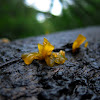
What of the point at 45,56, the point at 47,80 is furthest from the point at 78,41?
the point at 47,80

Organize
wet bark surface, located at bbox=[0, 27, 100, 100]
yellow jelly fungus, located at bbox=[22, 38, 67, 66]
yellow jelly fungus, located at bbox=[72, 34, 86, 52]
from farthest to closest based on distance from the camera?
yellow jelly fungus, located at bbox=[72, 34, 86, 52]
yellow jelly fungus, located at bbox=[22, 38, 67, 66]
wet bark surface, located at bbox=[0, 27, 100, 100]

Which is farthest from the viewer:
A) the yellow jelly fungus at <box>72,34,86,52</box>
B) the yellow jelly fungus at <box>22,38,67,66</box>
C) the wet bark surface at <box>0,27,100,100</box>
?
the yellow jelly fungus at <box>72,34,86,52</box>

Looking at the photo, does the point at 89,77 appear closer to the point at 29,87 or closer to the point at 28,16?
the point at 29,87

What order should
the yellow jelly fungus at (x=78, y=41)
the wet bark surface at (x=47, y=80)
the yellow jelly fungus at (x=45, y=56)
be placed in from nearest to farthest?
the wet bark surface at (x=47, y=80) < the yellow jelly fungus at (x=45, y=56) < the yellow jelly fungus at (x=78, y=41)

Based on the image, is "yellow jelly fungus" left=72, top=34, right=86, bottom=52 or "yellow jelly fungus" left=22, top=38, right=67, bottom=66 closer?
"yellow jelly fungus" left=22, top=38, right=67, bottom=66

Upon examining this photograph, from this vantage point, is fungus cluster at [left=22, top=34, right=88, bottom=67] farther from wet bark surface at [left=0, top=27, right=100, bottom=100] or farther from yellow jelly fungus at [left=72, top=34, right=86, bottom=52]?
yellow jelly fungus at [left=72, top=34, right=86, bottom=52]

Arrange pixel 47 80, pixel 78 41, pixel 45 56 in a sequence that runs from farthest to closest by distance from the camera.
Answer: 1. pixel 78 41
2. pixel 45 56
3. pixel 47 80

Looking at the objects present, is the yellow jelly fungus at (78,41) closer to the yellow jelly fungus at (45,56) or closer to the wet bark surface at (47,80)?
the wet bark surface at (47,80)

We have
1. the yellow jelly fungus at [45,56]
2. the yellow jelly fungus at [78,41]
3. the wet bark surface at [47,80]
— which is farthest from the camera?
the yellow jelly fungus at [78,41]

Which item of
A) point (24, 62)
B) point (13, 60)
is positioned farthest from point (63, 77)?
point (13, 60)

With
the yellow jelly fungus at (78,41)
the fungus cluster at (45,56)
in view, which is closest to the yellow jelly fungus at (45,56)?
the fungus cluster at (45,56)

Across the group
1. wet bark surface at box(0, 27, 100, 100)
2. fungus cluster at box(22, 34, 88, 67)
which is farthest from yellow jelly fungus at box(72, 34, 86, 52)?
fungus cluster at box(22, 34, 88, 67)

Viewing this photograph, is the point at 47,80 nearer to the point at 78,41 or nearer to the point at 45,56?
the point at 45,56
